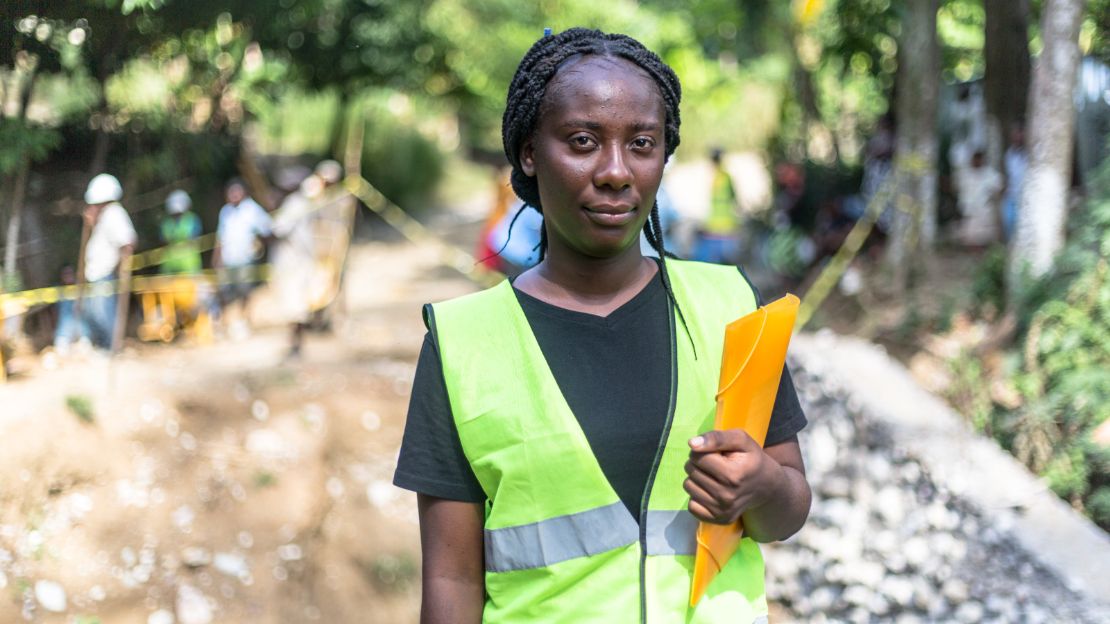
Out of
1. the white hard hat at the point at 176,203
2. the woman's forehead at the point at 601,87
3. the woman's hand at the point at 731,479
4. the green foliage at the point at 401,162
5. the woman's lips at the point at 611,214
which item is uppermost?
the woman's forehead at the point at 601,87

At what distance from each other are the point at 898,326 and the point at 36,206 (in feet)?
18.8

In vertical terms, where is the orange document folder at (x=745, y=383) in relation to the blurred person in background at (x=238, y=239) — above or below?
above

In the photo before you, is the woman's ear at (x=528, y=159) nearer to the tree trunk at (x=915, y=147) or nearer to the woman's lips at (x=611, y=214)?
the woman's lips at (x=611, y=214)

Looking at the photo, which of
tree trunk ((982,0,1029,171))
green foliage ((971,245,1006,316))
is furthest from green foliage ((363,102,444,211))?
green foliage ((971,245,1006,316))

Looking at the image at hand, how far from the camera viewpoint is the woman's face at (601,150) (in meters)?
1.57

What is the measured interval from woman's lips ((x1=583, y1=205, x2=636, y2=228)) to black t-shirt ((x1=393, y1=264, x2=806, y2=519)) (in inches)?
6.2

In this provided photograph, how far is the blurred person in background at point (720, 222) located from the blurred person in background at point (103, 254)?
5.87 m

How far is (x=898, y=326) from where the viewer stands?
7641 millimetres

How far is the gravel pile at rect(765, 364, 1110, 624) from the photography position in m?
3.94

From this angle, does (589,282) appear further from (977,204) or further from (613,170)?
(977,204)

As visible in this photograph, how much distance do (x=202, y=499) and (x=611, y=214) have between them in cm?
475

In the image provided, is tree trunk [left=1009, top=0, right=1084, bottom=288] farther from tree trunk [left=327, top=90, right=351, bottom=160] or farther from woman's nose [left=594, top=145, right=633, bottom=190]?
tree trunk [left=327, top=90, right=351, bottom=160]

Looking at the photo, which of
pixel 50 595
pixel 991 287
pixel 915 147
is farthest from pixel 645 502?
pixel 915 147

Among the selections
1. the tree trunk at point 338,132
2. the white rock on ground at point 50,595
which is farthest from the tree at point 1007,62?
the tree trunk at point 338,132
